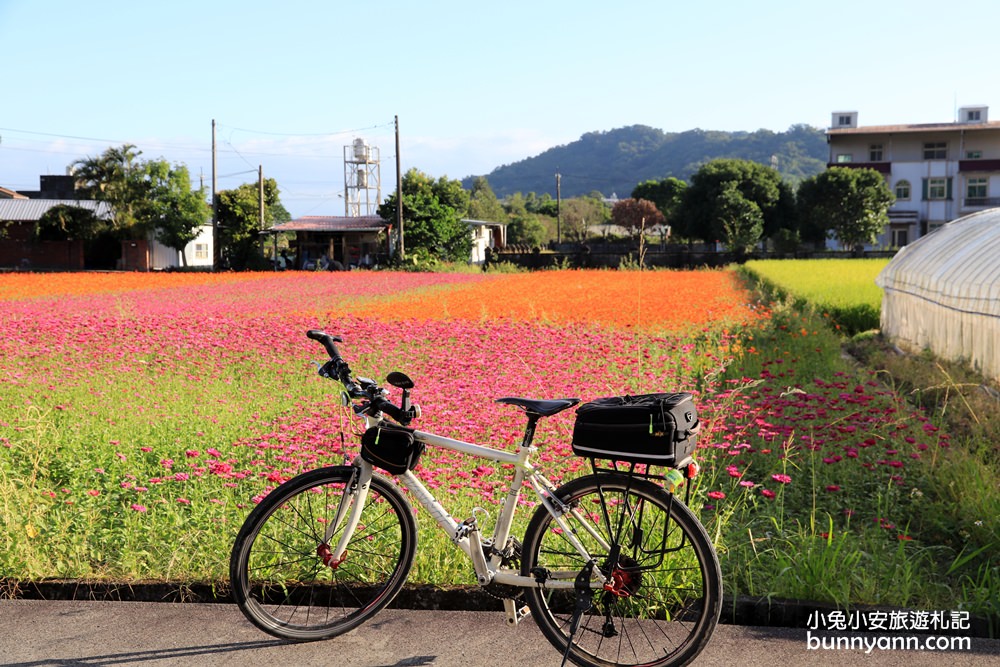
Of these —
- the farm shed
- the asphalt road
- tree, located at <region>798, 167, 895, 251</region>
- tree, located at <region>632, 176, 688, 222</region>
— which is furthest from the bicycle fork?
tree, located at <region>632, 176, 688, 222</region>

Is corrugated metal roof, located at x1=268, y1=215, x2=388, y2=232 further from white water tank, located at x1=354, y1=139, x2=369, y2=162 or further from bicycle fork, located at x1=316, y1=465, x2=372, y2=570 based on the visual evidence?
bicycle fork, located at x1=316, y1=465, x2=372, y2=570

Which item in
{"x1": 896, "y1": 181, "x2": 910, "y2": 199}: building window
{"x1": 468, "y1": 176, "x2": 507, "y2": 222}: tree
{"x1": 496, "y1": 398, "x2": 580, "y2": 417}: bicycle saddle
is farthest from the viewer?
{"x1": 468, "y1": 176, "x2": 507, "y2": 222}: tree

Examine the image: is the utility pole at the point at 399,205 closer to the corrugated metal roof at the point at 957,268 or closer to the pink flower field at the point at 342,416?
the pink flower field at the point at 342,416

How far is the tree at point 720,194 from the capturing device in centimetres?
6606

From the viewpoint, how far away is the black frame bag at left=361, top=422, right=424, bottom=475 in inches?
147

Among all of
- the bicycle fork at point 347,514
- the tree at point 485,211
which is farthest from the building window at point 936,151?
the bicycle fork at point 347,514

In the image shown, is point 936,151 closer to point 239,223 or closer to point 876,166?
point 876,166

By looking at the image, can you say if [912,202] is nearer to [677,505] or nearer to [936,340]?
[936,340]

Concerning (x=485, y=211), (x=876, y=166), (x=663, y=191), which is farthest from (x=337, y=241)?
(x=663, y=191)

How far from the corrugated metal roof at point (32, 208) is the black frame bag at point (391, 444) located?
181 feet

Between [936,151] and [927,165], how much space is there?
253cm

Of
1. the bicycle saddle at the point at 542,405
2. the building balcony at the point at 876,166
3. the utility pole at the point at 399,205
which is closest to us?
the bicycle saddle at the point at 542,405

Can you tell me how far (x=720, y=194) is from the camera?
214 feet

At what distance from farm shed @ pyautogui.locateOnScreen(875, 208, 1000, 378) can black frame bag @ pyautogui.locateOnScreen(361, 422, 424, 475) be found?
875 centimetres
